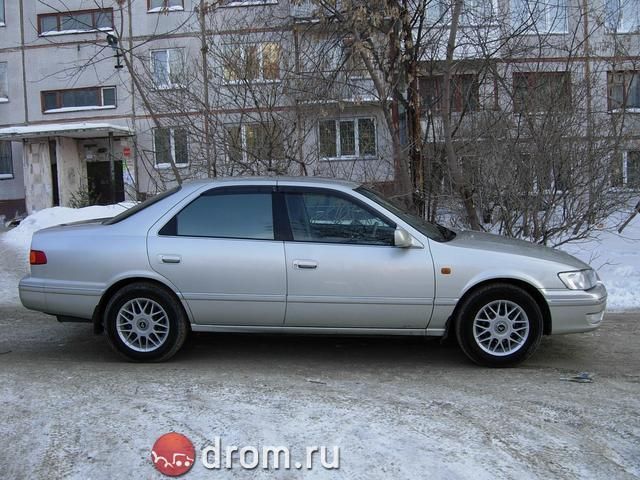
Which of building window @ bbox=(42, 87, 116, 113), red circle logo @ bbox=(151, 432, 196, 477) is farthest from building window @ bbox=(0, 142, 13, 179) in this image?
red circle logo @ bbox=(151, 432, 196, 477)

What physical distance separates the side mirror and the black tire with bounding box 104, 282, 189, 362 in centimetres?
191

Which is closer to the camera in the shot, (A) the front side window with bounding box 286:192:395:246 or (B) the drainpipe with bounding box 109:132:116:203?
(A) the front side window with bounding box 286:192:395:246

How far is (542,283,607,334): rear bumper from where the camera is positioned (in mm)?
5086

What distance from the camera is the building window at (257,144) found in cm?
1041

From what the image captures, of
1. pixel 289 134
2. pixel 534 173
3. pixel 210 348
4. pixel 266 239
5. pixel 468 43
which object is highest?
pixel 468 43

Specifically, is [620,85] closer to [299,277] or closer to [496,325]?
[496,325]

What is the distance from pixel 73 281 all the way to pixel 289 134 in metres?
5.80

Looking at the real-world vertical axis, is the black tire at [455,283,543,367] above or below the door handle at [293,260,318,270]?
below

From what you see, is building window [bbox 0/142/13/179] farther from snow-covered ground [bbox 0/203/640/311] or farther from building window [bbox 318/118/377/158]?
building window [bbox 318/118/377/158]

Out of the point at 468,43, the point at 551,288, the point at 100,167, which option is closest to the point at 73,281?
the point at 551,288

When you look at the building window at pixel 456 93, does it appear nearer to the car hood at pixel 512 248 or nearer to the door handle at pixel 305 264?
the car hood at pixel 512 248

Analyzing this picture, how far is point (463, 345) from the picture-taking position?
16.9 feet

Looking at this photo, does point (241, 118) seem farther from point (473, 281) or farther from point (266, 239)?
point (473, 281)

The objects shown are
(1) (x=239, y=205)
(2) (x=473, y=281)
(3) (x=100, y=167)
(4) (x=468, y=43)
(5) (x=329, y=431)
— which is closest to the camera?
(5) (x=329, y=431)
